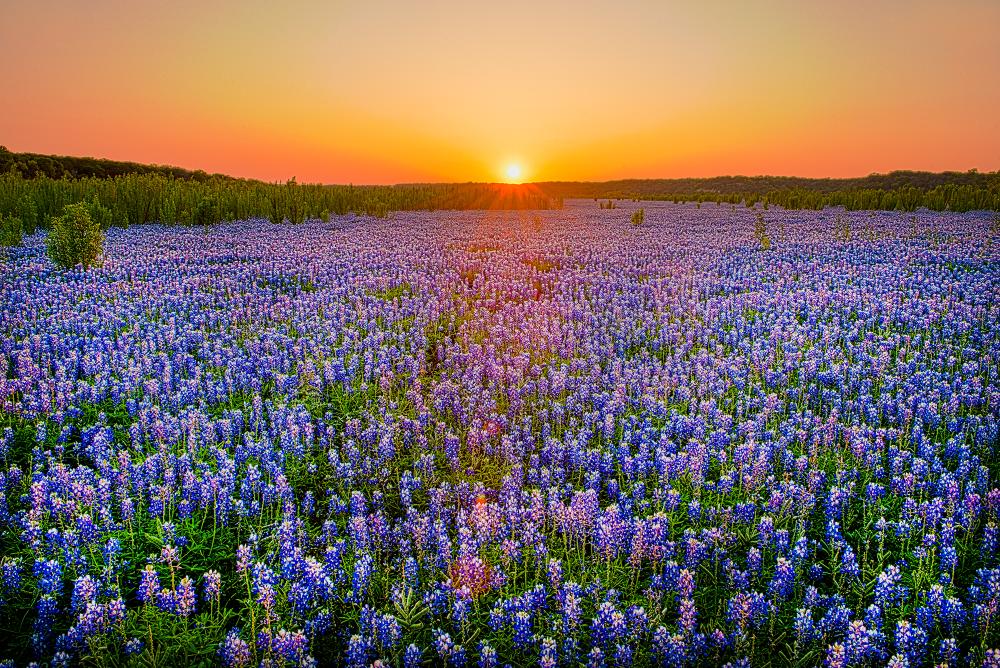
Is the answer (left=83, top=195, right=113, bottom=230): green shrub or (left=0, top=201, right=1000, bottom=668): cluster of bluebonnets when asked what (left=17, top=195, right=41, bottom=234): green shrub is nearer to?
(left=83, top=195, right=113, bottom=230): green shrub

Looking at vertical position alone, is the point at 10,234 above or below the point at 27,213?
below

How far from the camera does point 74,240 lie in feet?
39.6

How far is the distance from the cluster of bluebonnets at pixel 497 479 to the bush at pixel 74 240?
1.96m

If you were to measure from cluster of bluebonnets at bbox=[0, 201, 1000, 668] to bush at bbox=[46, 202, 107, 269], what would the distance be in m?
1.96

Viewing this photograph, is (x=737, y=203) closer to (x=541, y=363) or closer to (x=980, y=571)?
(x=541, y=363)

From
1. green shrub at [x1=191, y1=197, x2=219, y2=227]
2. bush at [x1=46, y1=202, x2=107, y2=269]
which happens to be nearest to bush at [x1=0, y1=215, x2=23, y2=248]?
bush at [x1=46, y1=202, x2=107, y2=269]

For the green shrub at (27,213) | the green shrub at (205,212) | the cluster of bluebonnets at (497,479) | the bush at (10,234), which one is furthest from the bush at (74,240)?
the green shrub at (205,212)

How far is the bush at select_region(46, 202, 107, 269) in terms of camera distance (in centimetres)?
1193

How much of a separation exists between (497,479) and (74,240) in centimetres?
1159

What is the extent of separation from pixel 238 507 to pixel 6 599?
4.23 feet

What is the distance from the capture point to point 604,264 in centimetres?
1440

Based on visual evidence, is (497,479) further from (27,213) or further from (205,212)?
(205,212)

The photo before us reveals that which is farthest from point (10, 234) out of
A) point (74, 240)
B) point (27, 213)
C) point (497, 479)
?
point (497, 479)

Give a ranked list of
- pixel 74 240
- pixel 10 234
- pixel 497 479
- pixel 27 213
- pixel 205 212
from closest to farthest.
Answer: pixel 497 479 < pixel 74 240 < pixel 10 234 < pixel 27 213 < pixel 205 212
